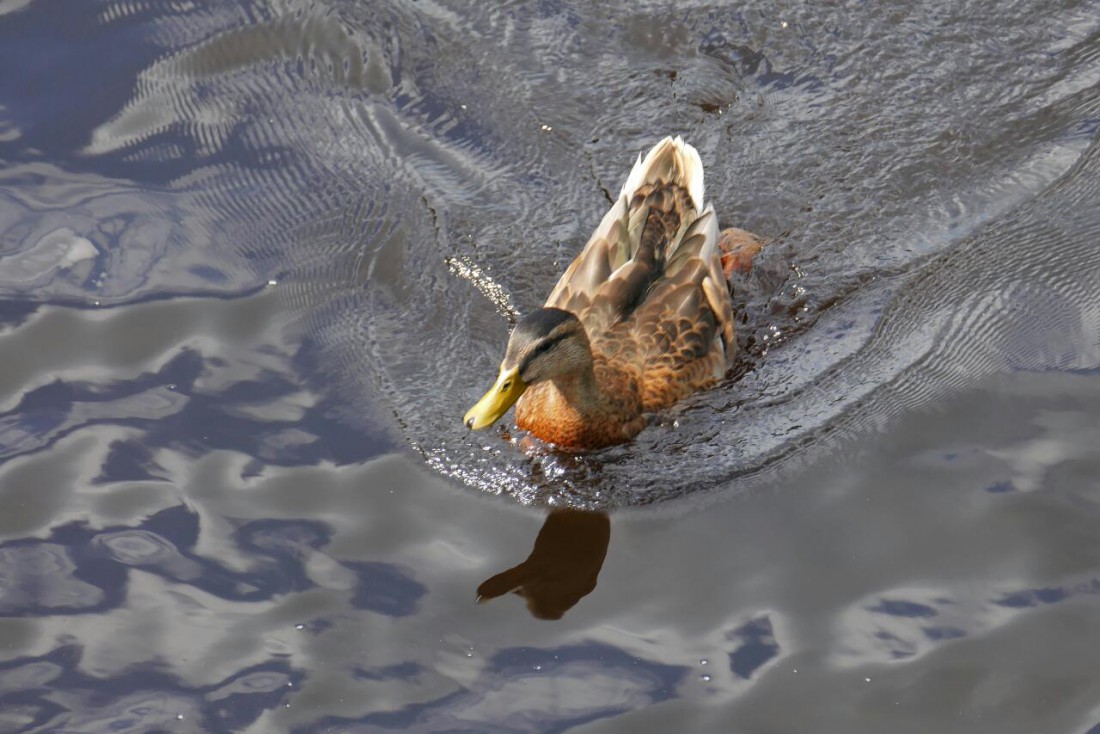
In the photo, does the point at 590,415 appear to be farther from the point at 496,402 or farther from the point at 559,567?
the point at 559,567

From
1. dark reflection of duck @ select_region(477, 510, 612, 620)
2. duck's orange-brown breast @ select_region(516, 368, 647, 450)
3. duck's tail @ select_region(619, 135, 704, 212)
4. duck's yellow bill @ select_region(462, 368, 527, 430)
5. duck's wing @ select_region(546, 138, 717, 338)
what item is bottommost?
dark reflection of duck @ select_region(477, 510, 612, 620)

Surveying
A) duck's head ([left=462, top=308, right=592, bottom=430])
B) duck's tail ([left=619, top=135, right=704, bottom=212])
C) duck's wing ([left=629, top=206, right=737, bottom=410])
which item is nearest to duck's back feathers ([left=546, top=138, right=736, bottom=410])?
duck's wing ([left=629, top=206, right=737, bottom=410])

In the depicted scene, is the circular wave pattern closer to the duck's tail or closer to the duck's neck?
the duck's neck

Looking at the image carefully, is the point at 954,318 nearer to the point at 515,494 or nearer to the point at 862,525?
the point at 862,525

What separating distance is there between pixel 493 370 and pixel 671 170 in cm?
176

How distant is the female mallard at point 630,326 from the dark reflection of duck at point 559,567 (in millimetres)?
600

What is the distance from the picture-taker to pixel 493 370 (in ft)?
24.0

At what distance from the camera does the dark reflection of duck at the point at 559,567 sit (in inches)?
243

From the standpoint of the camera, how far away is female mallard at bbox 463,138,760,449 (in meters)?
6.61

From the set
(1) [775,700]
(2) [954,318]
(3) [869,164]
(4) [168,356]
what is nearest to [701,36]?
(3) [869,164]

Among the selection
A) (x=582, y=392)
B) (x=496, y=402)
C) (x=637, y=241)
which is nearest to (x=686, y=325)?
(x=637, y=241)

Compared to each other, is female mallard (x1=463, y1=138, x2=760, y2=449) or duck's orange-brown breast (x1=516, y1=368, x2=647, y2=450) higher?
female mallard (x1=463, y1=138, x2=760, y2=449)

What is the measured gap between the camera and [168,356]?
722 cm

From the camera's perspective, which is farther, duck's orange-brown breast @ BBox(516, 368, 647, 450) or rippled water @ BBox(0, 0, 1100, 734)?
duck's orange-brown breast @ BBox(516, 368, 647, 450)
